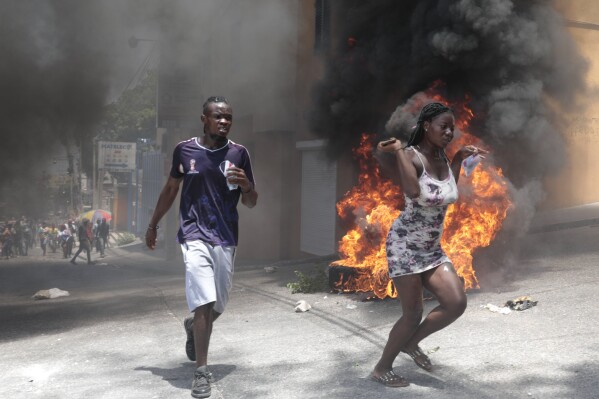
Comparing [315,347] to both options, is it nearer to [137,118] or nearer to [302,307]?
[302,307]

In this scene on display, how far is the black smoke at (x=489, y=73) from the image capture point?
6691 millimetres

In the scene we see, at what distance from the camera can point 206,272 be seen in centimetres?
355

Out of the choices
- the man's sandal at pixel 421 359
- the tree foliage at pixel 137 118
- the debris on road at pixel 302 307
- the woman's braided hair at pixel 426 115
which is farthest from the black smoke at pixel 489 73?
the tree foliage at pixel 137 118

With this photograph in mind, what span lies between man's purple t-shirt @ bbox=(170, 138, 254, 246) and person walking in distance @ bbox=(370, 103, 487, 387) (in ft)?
3.18

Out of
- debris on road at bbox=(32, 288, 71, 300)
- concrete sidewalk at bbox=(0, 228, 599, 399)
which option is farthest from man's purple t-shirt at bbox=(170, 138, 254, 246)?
debris on road at bbox=(32, 288, 71, 300)

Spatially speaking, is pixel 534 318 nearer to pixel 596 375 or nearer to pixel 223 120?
pixel 596 375

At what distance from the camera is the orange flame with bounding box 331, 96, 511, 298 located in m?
5.87

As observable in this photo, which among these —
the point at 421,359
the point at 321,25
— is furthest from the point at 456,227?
the point at 321,25

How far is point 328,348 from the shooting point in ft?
14.4

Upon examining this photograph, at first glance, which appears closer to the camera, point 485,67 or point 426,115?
point 426,115

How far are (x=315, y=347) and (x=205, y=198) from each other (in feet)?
4.85

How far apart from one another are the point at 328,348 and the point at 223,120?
5.88 feet

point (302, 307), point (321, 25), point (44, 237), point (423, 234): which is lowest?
point (44, 237)

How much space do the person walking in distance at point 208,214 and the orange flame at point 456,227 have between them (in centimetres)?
253
